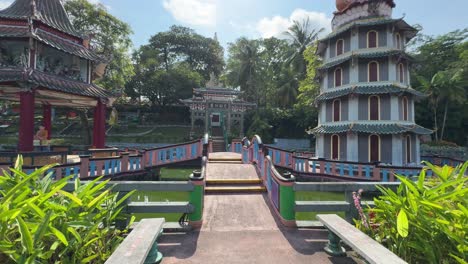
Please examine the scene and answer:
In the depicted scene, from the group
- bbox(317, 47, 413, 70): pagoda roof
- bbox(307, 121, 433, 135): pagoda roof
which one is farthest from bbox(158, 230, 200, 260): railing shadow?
bbox(317, 47, 413, 70): pagoda roof

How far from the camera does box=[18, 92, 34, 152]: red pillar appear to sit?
1067cm

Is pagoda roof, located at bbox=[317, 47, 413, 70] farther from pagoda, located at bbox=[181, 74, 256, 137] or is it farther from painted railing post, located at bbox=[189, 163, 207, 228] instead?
painted railing post, located at bbox=[189, 163, 207, 228]

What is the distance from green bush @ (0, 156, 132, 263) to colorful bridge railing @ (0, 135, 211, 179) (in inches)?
276

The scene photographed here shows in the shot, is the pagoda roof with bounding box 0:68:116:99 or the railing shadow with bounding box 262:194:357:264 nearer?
the railing shadow with bounding box 262:194:357:264

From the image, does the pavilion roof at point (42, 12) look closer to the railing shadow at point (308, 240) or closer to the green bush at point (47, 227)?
the green bush at point (47, 227)

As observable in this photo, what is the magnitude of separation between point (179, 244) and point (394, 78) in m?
18.1

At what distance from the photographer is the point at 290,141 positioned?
112ft

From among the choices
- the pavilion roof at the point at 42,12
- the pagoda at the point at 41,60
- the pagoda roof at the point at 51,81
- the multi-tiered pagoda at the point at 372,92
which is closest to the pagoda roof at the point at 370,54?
the multi-tiered pagoda at the point at 372,92

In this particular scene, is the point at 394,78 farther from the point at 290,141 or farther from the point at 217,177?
the point at 290,141

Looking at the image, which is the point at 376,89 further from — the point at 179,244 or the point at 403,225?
the point at 179,244

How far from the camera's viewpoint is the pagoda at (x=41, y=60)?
35.4 feet

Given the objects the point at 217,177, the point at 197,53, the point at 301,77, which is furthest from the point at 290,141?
the point at 197,53

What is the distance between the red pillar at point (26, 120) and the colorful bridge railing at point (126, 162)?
2375 millimetres

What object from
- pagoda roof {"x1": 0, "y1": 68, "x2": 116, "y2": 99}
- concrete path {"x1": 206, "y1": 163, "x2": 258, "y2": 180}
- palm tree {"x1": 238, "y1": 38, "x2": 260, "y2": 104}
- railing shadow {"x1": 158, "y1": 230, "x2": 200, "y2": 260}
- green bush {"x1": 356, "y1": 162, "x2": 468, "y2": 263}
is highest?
palm tree {"x1": 238, "y1": 38, "x2": 260, "y2": 104}
